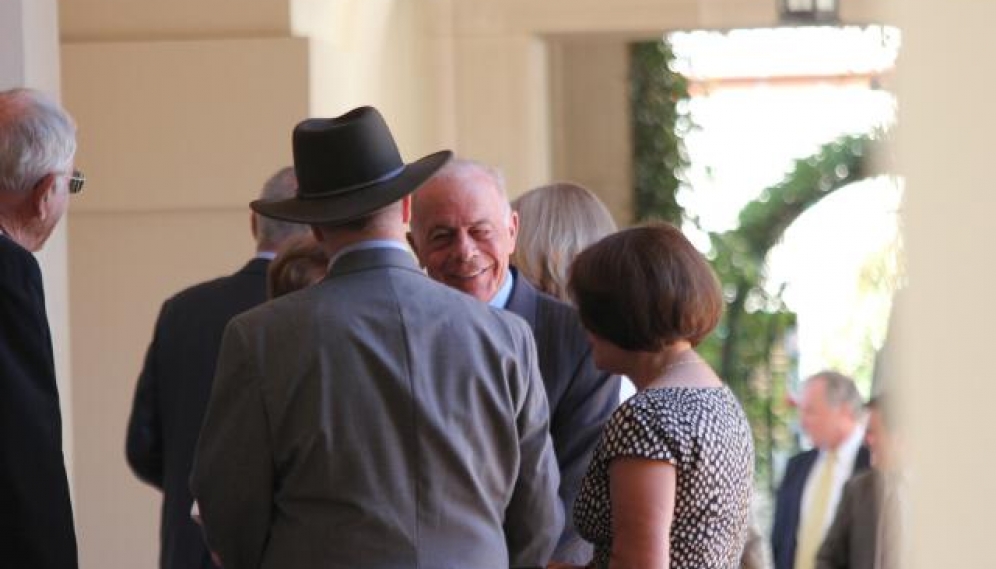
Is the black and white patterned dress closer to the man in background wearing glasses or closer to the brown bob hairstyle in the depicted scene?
the brown bob hairstyle

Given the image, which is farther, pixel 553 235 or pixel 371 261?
pixel 553 235

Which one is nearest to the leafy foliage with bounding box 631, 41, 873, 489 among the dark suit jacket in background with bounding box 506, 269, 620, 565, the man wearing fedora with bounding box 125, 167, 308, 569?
the man wearing fedora with bounding box 125, 167, 308, 569

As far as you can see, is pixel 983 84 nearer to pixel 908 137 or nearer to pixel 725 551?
pixel 908 137

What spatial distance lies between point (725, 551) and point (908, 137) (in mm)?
2175

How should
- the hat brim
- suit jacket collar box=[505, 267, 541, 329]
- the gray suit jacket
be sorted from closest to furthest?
the gray suit jacket
the hat brim
suit jacket collar box=[505, 267, 541, 329]

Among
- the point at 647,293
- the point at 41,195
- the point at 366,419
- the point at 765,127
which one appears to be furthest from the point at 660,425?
the point at 765,127

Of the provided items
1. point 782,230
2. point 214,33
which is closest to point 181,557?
point 214,33

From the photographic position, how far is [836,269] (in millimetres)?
1051

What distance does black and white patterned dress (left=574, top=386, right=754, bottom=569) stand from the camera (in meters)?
2.74

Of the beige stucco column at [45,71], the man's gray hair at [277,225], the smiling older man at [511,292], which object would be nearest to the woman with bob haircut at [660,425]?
the smiling older man at [511,292]

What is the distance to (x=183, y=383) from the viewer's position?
4.18m

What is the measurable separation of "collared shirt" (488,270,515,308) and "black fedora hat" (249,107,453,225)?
0.74m

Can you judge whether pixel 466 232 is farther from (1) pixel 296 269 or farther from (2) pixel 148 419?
(2) pixel 148 419

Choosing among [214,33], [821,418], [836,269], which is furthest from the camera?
[821,418]
